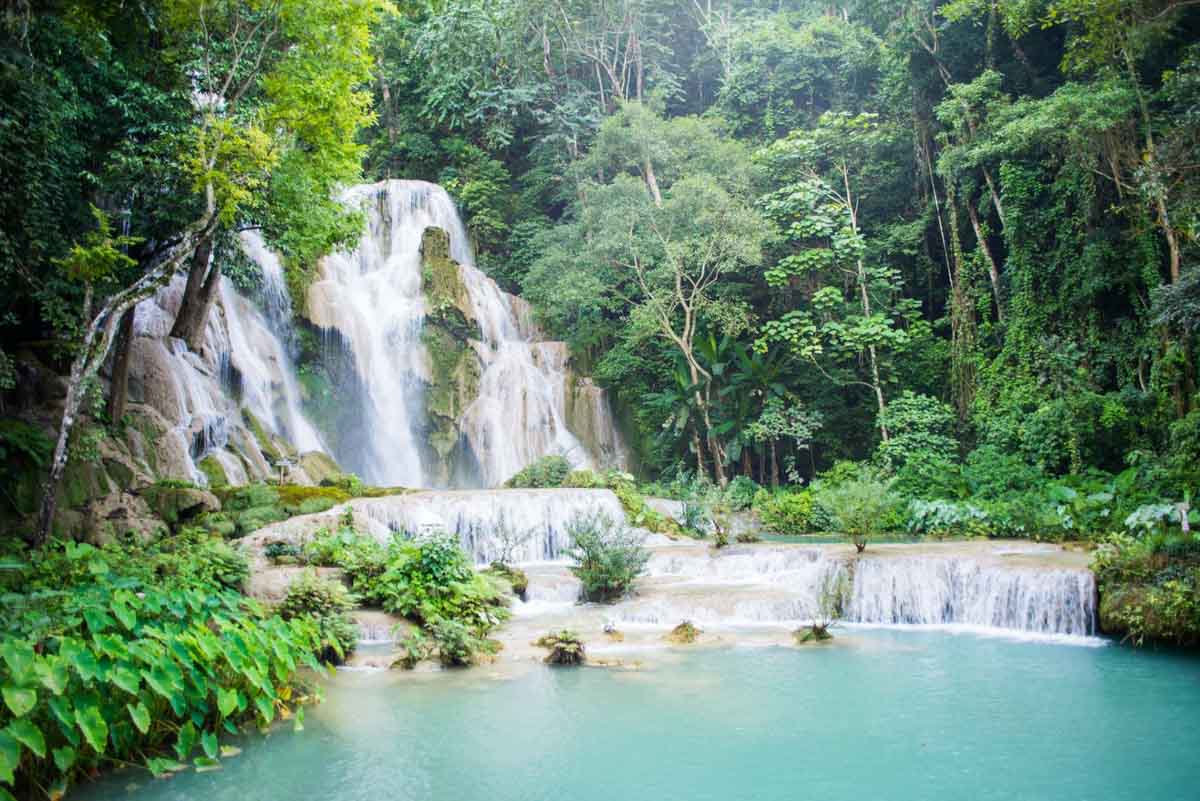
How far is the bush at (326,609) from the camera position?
7.42 metres

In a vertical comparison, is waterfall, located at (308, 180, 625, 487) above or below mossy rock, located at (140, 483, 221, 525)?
above

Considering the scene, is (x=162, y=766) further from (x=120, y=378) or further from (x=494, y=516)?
(x=120, y=378)

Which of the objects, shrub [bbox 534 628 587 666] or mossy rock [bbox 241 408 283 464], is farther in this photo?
mossy rock [bbox 241 408 283 464]

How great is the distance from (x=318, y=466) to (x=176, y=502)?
4.89m

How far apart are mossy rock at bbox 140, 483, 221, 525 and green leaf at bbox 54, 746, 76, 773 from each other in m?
8.21

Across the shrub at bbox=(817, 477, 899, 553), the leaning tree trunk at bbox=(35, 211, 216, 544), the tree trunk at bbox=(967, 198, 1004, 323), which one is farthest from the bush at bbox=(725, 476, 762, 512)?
the leaning tree trunk at bbox=(35, 211, 216, 544)

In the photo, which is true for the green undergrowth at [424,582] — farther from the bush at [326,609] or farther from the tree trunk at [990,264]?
the tree trunk at [990,264]

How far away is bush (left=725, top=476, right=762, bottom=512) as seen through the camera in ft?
56.6

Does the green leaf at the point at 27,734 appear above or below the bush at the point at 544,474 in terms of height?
below

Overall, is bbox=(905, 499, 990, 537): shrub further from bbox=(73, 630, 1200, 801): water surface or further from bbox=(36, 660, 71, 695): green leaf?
bbox=(36, 660, 71, 695): green leaf

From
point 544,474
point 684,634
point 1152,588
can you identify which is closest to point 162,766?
point 684,634

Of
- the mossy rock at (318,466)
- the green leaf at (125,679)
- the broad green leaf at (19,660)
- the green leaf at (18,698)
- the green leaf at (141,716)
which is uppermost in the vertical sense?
the mossy rock at (318,466)

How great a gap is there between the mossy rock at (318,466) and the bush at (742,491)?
8.22 m

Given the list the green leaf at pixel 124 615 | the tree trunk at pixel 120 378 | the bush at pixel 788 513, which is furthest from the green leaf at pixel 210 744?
the bush at pixel 788 513
